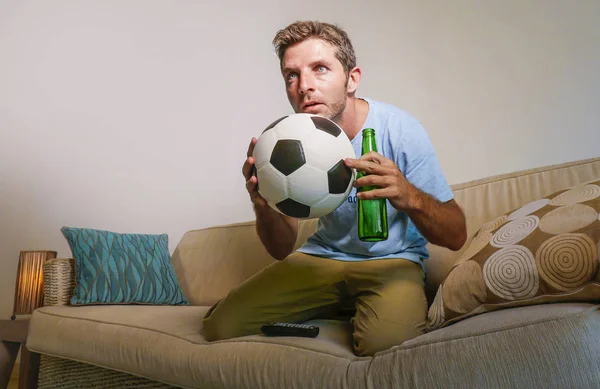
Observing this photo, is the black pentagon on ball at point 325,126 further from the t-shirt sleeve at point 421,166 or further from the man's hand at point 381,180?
the t-shirt sleeve at point 421,166

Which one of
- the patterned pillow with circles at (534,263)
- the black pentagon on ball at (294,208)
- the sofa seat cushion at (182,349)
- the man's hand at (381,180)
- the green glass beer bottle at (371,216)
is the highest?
the man's hand at (381,180)

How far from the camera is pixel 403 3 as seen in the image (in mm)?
2506

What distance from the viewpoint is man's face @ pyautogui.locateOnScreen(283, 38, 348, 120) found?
4.37 feet

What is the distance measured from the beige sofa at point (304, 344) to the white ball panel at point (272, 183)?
32cm

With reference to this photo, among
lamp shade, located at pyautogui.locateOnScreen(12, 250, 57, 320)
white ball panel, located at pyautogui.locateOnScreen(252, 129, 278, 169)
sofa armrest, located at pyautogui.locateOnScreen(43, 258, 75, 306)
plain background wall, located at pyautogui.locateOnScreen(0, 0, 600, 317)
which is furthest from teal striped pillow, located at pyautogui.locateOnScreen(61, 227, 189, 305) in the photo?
white ball panel, located at pyautogui.locateOnScreen(252, 129, 278, 169)

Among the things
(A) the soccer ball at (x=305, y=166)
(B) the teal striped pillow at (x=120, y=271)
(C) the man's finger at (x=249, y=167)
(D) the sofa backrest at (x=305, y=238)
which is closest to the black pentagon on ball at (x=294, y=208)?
(A) the soccer ball at (x=305, y=166)

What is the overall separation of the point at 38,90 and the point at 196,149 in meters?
0.83

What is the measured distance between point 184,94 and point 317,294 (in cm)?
176

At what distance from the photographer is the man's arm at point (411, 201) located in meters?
1.04

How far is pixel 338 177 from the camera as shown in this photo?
3.62 ft

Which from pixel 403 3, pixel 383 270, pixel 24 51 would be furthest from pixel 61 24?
pixel 383 270

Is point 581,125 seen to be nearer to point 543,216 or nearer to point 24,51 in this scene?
point 543,216

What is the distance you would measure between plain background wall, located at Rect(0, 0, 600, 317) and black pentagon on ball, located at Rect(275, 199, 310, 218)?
1.32m

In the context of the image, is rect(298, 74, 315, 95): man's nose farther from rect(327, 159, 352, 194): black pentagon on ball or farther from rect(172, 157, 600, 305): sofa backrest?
rect(172, 157, 600, 305): sofa backrest
